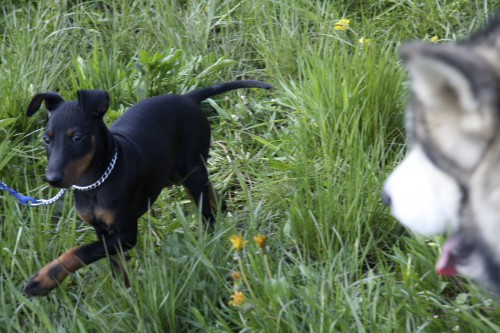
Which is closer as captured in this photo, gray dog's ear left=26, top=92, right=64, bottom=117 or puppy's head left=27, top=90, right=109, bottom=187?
puppy's head left=27, top=90, right=109, bottom=187

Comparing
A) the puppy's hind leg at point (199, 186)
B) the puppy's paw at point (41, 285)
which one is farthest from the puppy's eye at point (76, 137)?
the puppy's hind leg at point (199, 186)

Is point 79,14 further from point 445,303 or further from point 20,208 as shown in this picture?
point 445,303

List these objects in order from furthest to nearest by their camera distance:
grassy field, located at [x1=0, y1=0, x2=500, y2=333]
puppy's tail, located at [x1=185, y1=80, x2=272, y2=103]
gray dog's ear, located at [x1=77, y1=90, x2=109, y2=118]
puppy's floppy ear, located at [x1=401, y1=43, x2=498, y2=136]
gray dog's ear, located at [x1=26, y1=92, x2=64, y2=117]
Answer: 1. puppy's tail, located at [x1=185, y1=80, x2=272, y2=103]
2. gray dog's ear, located at [x1=26, y1=92, x2=64, y2=117]
3. gray dog's ear, located at [x1=77, y1=90, x2=109, y2=118]
4. grassy field, located at [x1=0, y1=0, x2=500, y2=333]
5. puppy's floppy ear, located at [x1=401, y1=43, x2=498, y2=136]

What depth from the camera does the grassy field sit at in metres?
2.48

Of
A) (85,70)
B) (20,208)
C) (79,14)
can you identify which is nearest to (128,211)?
(20,208)

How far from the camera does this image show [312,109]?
11.7 ft

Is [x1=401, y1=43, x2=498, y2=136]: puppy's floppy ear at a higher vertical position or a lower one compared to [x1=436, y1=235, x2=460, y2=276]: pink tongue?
higher

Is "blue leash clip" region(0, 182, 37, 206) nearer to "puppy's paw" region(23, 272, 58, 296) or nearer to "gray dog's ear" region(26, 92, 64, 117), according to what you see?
"gray dog's ear" region(26, 92, 64, 117)

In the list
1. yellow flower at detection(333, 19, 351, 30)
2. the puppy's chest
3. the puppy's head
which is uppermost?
yellow flower at detection(333, 19, 351, 30)

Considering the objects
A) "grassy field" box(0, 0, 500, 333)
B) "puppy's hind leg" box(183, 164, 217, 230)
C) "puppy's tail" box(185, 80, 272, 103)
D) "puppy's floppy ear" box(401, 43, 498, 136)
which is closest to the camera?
"puppy's floppy ear" box(401, 43, 498, 136)

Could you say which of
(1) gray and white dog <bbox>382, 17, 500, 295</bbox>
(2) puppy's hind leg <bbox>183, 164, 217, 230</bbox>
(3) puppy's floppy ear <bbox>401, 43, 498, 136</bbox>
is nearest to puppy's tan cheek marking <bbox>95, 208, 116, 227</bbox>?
(2) puppy's hind leg <bbox>183, 164, 217, 230</bbox>

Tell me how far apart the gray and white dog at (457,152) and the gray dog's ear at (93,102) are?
4.52 ft

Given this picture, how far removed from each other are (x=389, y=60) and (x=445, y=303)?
157 cm

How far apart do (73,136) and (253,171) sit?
3.75ft
